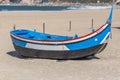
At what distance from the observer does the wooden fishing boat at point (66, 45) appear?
15.7 m

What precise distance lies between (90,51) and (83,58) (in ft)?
2.48

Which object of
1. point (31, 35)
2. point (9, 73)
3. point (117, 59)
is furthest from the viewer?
point (31, 35)

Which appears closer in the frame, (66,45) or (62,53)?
(66,45)

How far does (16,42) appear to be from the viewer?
1686cm

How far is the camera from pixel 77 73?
13.7m

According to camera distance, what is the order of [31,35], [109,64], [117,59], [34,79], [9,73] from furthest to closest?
[31,35] < [117,59] < [109,64] < [9,73] < [34,79]

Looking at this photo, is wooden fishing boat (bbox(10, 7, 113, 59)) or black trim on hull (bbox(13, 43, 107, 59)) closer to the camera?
wooden fishing boat (bbox(10, 7, 113, 59))

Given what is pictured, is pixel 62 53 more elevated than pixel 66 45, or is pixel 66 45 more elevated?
pixel 66 45

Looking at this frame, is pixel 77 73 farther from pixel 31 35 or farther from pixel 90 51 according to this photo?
pixel 31 35

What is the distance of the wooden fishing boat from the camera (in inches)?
618

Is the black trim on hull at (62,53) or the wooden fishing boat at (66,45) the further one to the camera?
the black trim on hull at (62,53)

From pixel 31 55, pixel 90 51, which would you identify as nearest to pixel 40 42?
pixel 31 55

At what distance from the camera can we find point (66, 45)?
1584cm

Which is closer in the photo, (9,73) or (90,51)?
(9,73)
